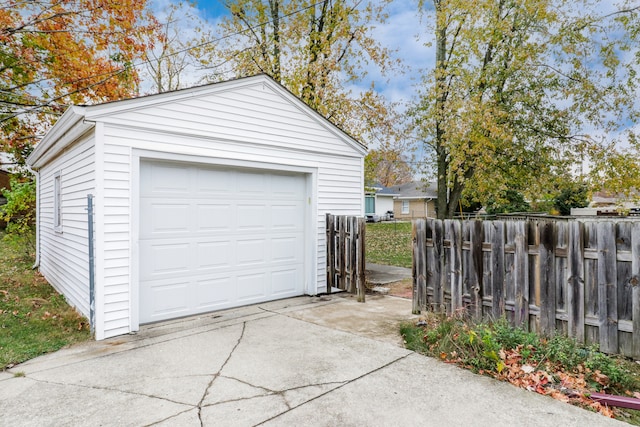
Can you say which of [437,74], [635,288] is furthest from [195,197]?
[437,74]

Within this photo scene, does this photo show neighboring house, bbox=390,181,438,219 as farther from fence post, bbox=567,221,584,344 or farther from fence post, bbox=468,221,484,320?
fence post, bbox=567,221,584,344

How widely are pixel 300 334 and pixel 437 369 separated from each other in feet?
Answer: 5.59

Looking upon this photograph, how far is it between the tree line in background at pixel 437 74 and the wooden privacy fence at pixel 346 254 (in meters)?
5.44

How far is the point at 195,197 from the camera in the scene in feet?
17.8

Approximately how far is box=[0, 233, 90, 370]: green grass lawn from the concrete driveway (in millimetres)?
320

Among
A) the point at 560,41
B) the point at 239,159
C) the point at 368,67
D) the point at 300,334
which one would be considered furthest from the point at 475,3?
the point at 300,334

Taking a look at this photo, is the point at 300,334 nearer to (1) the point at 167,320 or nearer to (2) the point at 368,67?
(1) the point at 167,320

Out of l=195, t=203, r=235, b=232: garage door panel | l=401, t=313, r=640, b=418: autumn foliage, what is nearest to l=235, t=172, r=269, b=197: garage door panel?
l=195, t=203, r=235, b=232: garage door panel

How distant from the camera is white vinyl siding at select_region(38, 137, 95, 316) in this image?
5012 millimetres

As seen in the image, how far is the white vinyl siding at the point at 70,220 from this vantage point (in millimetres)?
5012

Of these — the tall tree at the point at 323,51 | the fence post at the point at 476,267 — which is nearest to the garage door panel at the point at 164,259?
the fence post at the point at 476,267

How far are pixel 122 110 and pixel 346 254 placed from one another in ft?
12.9

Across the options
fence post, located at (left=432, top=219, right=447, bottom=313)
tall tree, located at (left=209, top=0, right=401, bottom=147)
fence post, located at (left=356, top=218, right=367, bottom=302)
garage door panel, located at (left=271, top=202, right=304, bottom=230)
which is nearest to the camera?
fence post, located at (left=432, top=219, right=447, bottom=313)

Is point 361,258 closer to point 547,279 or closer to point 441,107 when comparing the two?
point 547,279
